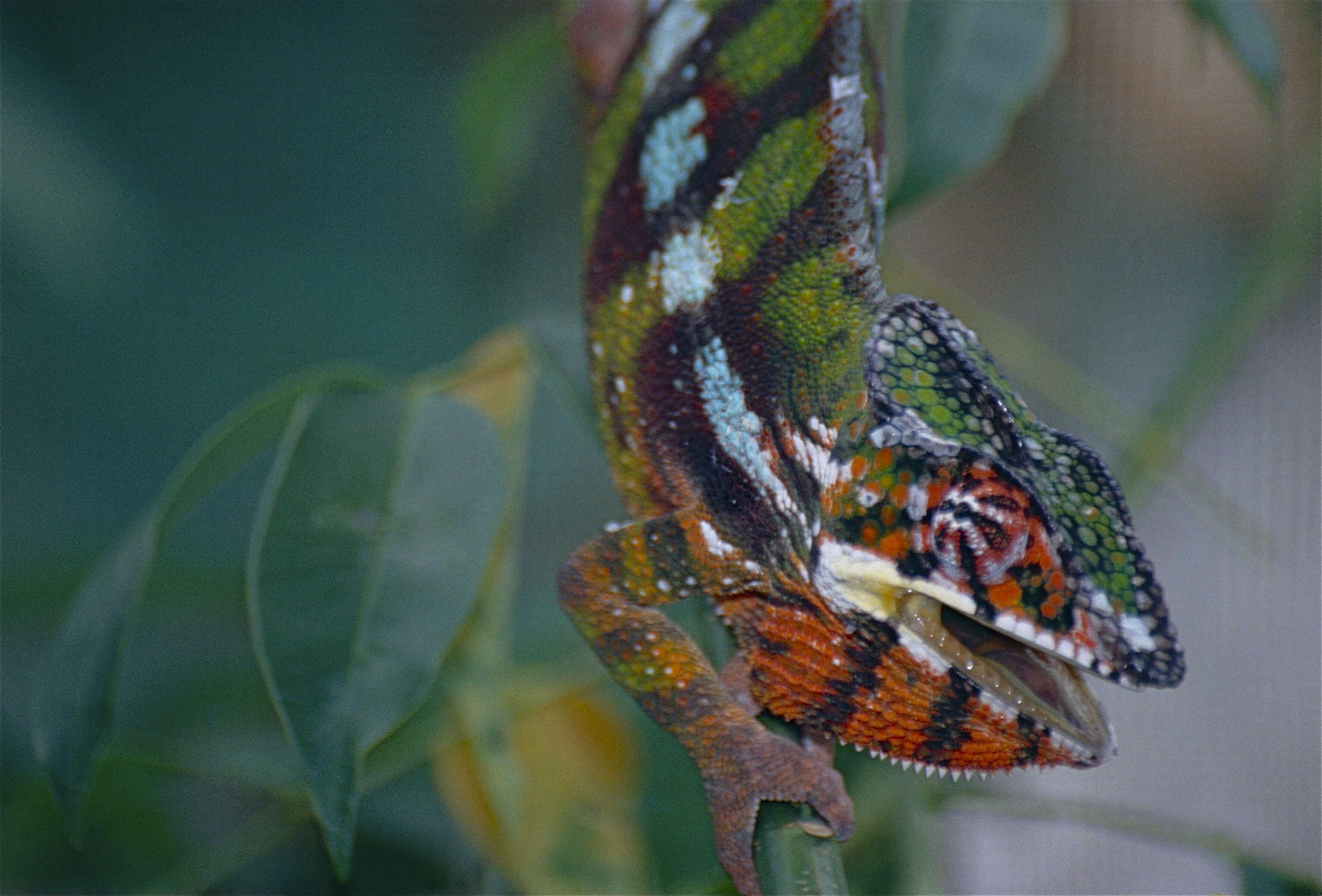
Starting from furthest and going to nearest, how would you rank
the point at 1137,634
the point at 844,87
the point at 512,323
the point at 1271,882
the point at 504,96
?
the point at 512,323 → the point at 504,96 → the point at 1271,882 → the point at 844,87 → the point at 1137,634

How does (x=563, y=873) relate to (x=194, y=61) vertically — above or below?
below

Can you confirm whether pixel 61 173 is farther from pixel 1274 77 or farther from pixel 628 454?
pixel 1274 77

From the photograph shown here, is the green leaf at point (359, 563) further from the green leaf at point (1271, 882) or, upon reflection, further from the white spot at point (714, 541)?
the green leaf at point (1271, 882)

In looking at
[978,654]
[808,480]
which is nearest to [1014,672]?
[978,654]

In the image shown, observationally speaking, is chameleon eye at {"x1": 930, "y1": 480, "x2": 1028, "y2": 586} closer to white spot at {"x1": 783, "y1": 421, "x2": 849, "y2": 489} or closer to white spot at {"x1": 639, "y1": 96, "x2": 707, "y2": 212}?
white spot at {"x1": 783, "y1": 421, "x2": 849, "y2": 489}

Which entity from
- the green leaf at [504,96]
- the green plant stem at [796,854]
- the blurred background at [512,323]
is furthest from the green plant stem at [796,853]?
the green leaf at [504,96]

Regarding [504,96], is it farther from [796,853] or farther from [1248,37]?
[796,853]

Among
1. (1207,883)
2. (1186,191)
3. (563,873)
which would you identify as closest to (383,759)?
(563,873)
